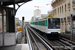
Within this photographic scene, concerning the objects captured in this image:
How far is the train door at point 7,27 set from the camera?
28.9 feet

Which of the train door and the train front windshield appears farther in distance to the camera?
the train front windshield

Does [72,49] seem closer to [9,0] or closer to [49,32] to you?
[49,32]

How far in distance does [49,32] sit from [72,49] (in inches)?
219

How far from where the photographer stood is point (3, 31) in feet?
29.1

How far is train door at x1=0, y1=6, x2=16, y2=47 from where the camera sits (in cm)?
880

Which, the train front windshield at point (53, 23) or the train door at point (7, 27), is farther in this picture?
the train front windshield at point (53, 23)

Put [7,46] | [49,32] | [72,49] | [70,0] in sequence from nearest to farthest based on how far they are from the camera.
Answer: [7,46] → [72,49] → [49,32] → [70,0]

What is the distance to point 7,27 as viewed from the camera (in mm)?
9227

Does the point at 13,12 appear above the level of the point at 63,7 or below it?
below

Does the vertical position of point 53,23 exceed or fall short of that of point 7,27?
it exceeds it

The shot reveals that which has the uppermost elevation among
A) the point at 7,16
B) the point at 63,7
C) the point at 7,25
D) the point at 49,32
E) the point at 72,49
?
the point at 63,7

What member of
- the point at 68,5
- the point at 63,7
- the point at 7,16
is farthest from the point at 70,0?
the point at 7,16

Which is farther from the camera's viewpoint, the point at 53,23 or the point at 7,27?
the point at 53,23

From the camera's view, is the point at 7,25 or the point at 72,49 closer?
the point at 7,25
